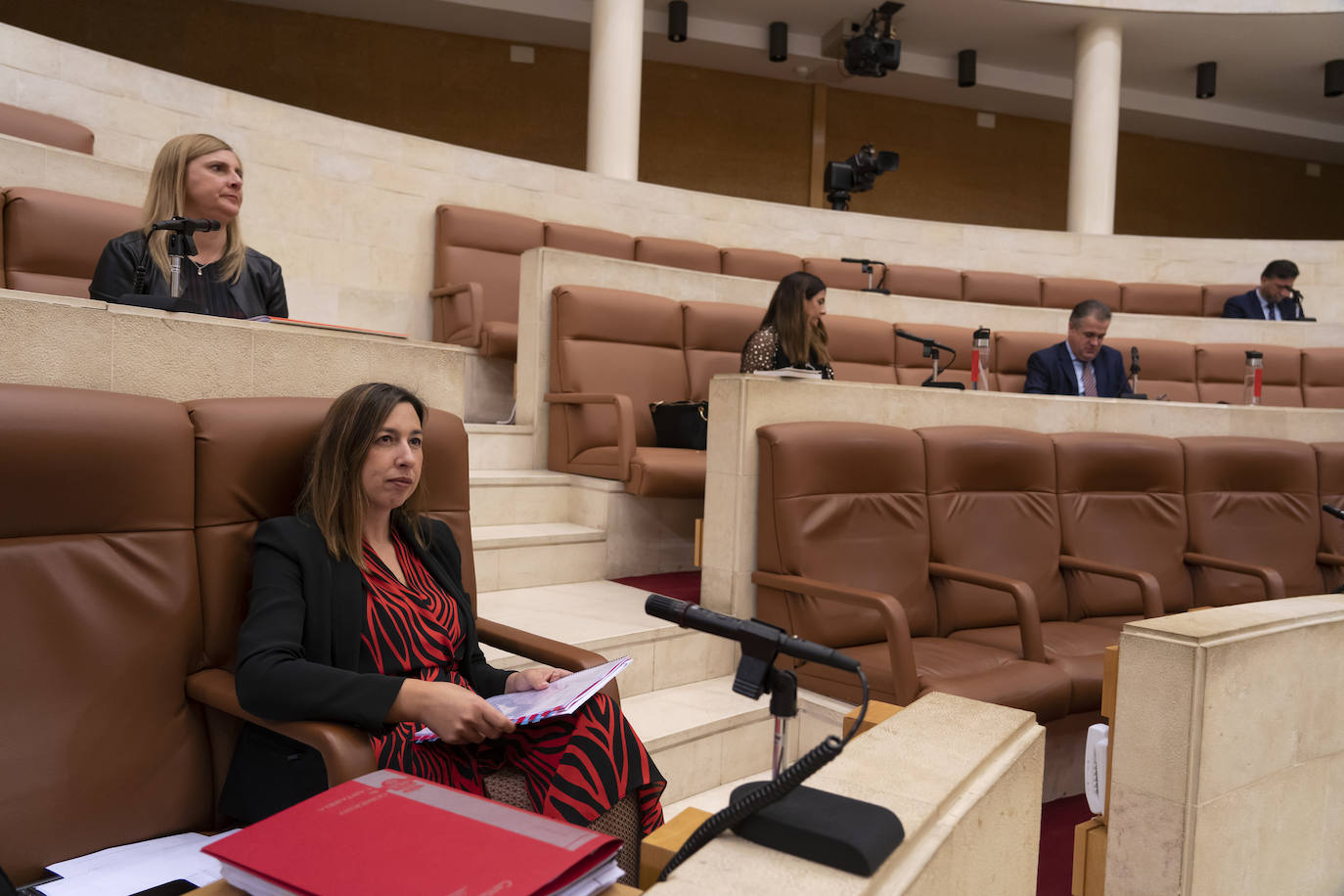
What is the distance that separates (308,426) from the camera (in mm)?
1419

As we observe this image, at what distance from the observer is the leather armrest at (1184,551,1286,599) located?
8.70ft

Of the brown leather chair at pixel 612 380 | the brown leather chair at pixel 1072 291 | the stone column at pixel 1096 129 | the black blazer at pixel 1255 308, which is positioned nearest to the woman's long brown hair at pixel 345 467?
the brown leather chair at pixel 612 380

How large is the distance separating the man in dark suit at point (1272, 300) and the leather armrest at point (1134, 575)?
3.53 metres

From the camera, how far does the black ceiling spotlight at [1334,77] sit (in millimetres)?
7711

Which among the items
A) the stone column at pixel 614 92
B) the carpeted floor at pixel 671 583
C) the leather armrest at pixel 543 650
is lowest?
the carpeted floor at pixel 671 583

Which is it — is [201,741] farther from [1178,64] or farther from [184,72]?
[1178,64]

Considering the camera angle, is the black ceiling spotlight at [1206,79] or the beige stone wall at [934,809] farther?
the black ceiling spotlight at [1206,79]

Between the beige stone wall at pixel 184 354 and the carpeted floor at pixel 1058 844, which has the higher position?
the beige stone wall at pixel 184 354

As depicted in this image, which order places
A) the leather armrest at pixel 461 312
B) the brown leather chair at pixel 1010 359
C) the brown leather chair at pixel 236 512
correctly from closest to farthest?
the brown leather chair at pixel 236 512 → the leather armrest at pixel 461 312 → the brown leather chair at pixel 1010 359

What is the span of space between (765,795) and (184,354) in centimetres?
112

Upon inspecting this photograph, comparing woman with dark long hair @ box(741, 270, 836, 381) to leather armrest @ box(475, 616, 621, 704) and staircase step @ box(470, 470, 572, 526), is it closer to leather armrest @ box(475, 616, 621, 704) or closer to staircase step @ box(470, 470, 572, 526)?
staircase step @ box(470, 470, 572, 526)

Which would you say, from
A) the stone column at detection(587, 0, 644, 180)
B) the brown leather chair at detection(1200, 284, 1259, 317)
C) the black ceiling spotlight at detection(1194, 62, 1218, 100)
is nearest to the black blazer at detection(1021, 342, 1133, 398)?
the brown leather chair at detection(1200, 284, 1259, 317)

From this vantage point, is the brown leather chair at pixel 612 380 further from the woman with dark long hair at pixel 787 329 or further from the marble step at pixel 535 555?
the woman with dark long hair at pixel 787 329

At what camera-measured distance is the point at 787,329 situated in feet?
10.2
